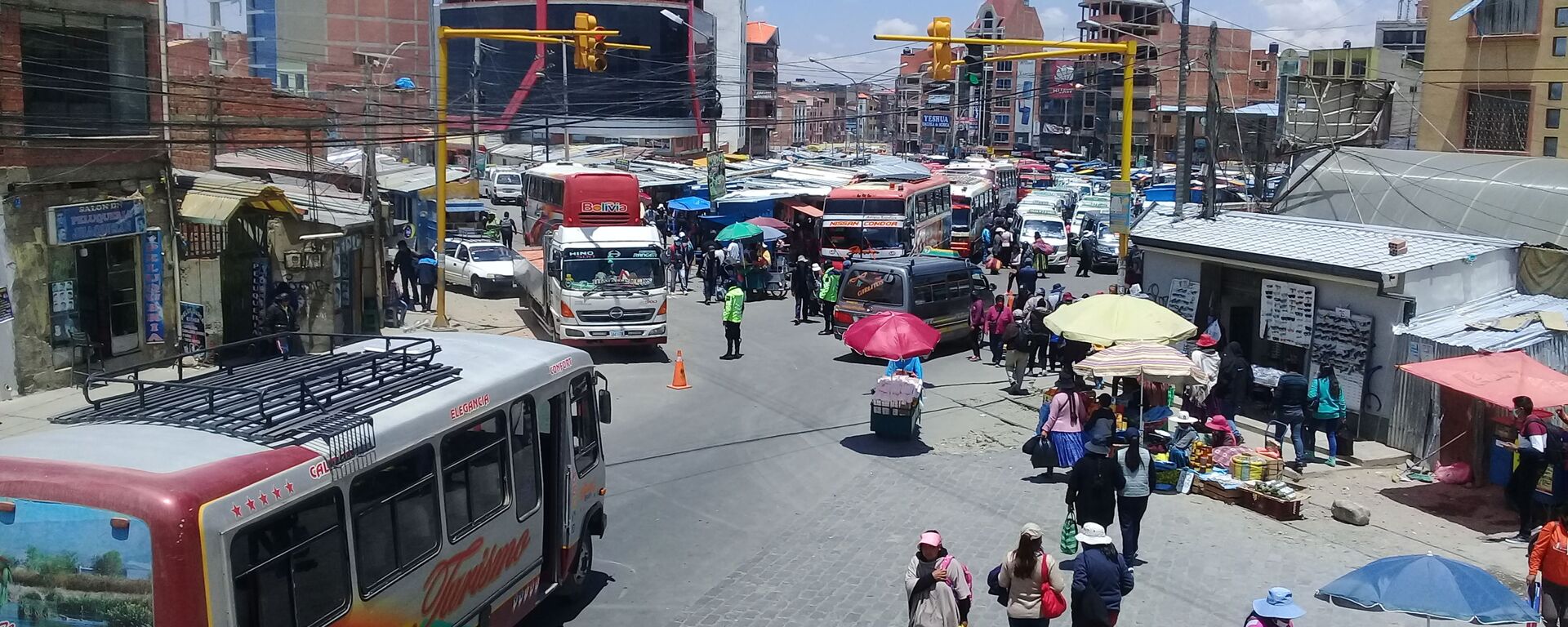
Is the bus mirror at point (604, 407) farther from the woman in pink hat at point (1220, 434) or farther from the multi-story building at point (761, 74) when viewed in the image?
the multi-story building at point (761, 74)

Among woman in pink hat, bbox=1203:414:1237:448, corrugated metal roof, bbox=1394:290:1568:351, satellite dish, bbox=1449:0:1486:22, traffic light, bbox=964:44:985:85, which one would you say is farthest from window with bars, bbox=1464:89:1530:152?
woman in pink hat, bbox=1203:414:1237:448

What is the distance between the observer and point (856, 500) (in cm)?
1424

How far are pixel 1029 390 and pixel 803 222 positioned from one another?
18090mm

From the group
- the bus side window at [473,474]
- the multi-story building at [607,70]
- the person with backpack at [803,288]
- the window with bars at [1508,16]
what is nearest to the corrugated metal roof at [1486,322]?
the bus side window at [473,474]

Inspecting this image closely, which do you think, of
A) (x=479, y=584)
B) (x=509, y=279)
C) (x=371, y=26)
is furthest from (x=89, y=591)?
(x=371, y=26)

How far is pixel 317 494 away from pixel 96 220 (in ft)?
52.6

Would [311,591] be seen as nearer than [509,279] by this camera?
Yes

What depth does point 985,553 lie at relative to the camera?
40.1 feet

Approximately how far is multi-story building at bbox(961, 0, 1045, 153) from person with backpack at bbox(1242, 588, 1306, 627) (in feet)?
368

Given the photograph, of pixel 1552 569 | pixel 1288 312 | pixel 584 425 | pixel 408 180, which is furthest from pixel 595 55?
pixel 408 180

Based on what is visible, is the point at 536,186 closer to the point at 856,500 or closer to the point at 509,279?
the point at 509,279

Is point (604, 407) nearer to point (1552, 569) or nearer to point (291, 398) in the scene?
point (291, 398)

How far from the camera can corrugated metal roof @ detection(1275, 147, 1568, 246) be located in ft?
66.6

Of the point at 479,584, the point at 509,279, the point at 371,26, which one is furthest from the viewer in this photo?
the point at 371,26
